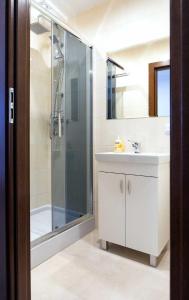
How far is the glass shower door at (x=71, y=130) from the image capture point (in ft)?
7.42

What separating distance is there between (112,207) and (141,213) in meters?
0.25

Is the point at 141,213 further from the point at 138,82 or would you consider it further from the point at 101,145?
the point at 138,82

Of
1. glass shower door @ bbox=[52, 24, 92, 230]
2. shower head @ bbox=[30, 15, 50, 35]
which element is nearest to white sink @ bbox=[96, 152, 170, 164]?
glass shower door @ bbox=[52, 24, 92, 230]

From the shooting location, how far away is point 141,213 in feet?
5.52

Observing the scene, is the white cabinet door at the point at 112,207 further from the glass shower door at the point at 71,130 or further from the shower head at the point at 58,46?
the shower head at the point at 58,46

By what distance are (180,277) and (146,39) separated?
6.88 feet

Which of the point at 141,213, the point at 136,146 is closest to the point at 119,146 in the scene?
the point at 136,146

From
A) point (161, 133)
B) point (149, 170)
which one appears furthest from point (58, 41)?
point (149, 170)

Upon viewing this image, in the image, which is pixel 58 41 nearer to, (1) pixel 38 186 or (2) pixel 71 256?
(1) pixel 38 186

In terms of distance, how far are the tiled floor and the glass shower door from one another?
0.51 meters

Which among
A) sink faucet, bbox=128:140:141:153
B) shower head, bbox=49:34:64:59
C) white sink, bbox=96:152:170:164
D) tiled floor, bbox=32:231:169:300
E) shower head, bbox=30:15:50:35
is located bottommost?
tiled floor, bbox=32:231:169:300

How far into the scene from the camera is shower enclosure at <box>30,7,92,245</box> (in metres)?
2.25

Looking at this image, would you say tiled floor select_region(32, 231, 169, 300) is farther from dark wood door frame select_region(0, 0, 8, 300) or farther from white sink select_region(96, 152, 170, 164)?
white sink select_region(96, 152, 170, 164)

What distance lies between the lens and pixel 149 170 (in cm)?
164
